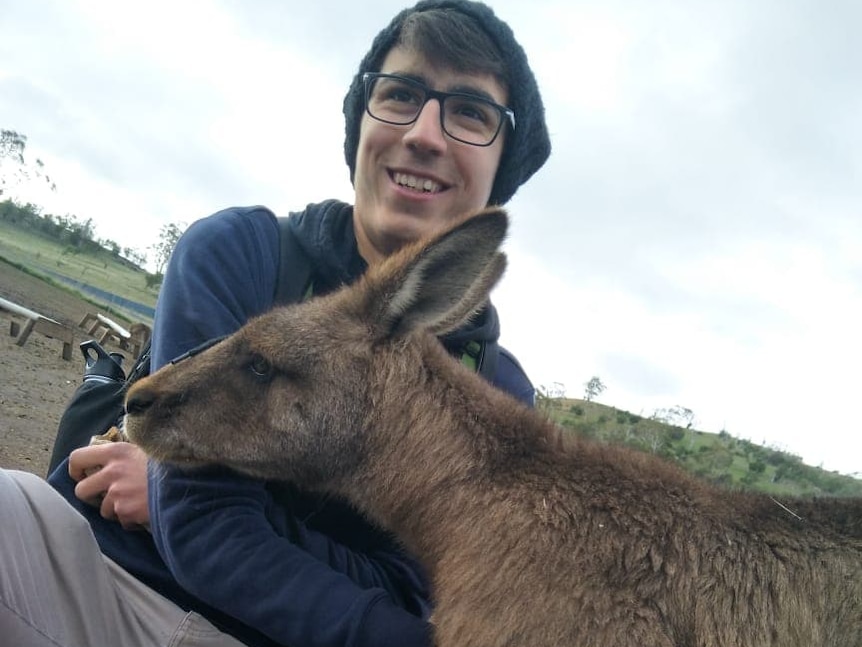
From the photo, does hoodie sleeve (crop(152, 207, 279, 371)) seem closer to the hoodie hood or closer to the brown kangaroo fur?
the brown kangaroo fur

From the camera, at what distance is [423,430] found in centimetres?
304

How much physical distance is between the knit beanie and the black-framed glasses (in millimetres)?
188

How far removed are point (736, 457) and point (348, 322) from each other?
21.0 m

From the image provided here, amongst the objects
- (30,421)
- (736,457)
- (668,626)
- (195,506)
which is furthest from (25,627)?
(736,457)

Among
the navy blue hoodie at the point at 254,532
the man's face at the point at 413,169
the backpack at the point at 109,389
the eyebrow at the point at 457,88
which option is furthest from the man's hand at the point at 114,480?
the eyebrow at the point at 457,88

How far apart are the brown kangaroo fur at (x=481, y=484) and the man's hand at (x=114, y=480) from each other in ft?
0.51

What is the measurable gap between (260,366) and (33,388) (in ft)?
39.6

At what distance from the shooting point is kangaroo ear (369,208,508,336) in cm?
298

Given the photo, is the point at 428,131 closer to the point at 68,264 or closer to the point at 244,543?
the point at 244,543

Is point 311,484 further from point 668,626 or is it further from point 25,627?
point 668,626

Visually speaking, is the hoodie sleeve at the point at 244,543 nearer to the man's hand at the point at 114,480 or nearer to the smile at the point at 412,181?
the man's hand at the point at 114,480

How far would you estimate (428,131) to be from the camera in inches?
142

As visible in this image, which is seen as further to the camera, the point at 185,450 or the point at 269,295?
the point at 269,295

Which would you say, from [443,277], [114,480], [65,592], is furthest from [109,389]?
[443,277]
